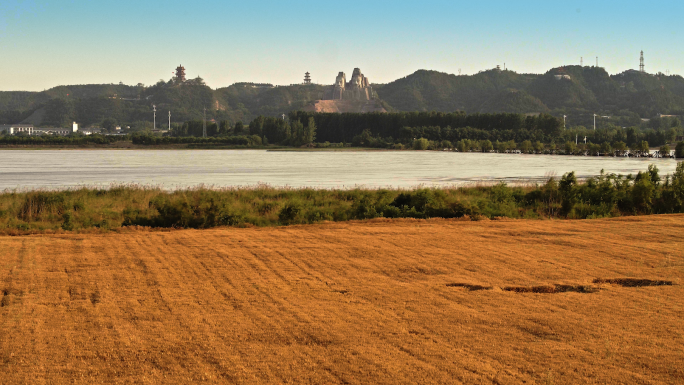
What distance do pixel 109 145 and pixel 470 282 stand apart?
109 meters

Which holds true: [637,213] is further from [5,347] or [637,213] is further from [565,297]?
[5,347]

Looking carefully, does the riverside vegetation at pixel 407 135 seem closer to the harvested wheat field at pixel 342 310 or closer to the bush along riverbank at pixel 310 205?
the bush along riverbank at pixel 310 205

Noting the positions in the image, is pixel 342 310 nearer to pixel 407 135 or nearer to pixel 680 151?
pixel 680 151

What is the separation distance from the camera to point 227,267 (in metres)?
13.1

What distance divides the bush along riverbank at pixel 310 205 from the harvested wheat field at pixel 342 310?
428 centimetres

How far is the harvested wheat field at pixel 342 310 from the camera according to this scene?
7582mm

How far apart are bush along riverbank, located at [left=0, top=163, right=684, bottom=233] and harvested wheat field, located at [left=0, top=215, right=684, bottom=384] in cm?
428

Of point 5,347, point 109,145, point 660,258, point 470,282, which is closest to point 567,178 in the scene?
point 660,258

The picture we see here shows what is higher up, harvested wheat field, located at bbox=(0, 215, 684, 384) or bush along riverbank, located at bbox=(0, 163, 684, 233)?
bush along riverbank, located at bbox=(0, 163, 684, 233)

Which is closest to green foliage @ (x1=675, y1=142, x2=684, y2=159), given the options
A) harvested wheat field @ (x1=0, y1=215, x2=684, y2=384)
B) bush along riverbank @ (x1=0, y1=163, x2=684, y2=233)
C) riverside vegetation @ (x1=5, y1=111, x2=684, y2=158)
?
riverside vegetation @ (x1=5, y1=111, x2=684, y2=158)

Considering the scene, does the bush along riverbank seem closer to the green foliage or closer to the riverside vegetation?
the green foliage

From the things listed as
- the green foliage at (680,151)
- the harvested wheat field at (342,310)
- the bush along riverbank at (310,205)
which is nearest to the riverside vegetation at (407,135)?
the green foliage at (680,151)

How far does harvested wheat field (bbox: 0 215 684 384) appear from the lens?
7.58 metres

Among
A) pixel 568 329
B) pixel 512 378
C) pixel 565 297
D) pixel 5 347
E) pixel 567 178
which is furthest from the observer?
pixel 567 178
